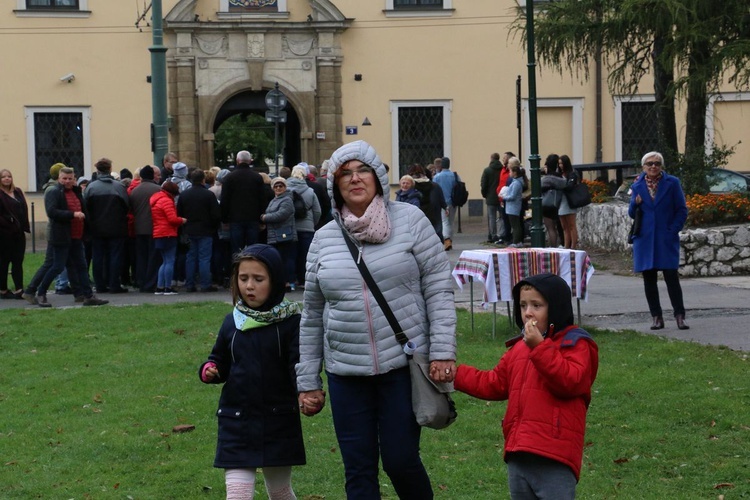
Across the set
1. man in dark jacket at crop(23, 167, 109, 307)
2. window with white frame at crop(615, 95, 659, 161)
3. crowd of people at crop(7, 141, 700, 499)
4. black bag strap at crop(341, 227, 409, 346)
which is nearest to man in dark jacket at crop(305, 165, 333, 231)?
man in dark jacket at crop(23, 167, 109, 307)

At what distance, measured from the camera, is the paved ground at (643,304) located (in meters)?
12.3

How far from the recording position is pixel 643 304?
14.6m

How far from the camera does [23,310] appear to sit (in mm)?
15570

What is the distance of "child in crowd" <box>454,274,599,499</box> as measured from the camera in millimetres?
4770

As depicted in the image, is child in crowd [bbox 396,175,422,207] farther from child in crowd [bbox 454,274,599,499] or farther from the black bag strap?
child in crowd [bbox 454,274,599,499]

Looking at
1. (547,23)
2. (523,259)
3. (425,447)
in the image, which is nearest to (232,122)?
(547,23)

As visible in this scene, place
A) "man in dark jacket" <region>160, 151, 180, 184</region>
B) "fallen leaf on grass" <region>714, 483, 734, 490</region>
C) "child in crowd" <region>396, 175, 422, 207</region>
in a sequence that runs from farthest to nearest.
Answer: "child in crowd" <region>396, 175, 422, 207</region> → "man in dark jacket" <region>160, 151, 180, 184</region> → "fallen leaf on grass" <region>714, 483, 734, 490</region>

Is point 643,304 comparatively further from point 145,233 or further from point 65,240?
point 65,240

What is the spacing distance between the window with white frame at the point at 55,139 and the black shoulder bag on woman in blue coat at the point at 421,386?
27152 millimetres

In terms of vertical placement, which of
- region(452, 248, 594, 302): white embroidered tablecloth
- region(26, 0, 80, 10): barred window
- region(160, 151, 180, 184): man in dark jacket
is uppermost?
region(26, 0, 80, 10): barred window

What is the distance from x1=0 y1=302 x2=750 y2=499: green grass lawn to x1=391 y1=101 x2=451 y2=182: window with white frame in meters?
20.1

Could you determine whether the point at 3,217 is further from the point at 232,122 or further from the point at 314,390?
the point at 232,122

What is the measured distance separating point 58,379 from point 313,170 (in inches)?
383

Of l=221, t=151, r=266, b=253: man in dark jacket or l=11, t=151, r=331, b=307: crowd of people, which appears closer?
l=11, t=151, r=331, b=307: crowd of people
